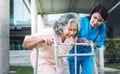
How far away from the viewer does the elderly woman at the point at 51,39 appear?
398 cm

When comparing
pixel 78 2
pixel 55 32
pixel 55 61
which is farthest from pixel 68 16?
pixel 78 2

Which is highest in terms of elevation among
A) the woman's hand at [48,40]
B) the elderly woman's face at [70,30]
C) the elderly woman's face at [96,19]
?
the elderly woman's face at [96,19]

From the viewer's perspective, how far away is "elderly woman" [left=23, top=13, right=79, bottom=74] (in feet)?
13.0

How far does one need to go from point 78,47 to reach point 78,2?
80.2 feet

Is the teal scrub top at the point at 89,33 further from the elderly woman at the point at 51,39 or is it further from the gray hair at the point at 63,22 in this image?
the gray hair at the point at 63,22

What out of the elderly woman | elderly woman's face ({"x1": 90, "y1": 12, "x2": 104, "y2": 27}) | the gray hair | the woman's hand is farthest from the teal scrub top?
the woman's hand

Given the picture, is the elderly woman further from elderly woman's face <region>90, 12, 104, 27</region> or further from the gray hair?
elderly woman's face <region>90, 12, 104, 27</region>

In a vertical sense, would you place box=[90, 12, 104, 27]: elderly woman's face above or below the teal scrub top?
above

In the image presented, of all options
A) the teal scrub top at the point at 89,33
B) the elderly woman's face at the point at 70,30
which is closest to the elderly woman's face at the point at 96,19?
the teal scrub top at the point at 89,33

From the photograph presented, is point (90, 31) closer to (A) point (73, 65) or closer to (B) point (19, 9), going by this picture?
(A) point (73, 65)

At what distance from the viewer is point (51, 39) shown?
3869 millimetres

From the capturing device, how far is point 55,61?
13.5 ft

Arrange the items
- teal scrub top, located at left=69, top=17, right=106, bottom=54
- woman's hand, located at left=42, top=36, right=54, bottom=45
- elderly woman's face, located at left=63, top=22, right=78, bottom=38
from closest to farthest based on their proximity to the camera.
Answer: woman's hand, located at left=42, top=36, right=54, bottom=45 → elderly woman's face, located at left=63, top=22, right=78, bottom=38 → teal scrub top, located at left=69, top=17, right=106, bottom=54

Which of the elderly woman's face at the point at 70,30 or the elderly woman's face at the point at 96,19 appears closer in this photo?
the elderly woman's face at the point at 70,30
